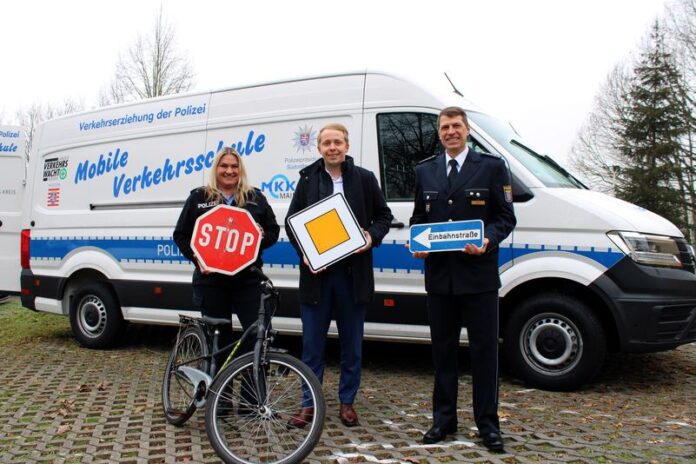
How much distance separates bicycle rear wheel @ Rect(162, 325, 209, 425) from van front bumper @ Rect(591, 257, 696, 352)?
9.12 ft

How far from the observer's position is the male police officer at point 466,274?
11.7 feet

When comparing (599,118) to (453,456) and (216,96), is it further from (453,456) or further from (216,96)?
(453,456)

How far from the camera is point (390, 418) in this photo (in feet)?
13.8

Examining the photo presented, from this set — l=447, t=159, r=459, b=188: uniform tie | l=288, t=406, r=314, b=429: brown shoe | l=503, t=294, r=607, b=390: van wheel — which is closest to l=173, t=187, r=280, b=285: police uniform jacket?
l=288, t=406, r=314, b=429: brown shoe

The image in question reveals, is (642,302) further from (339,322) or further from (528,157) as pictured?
(339,322)

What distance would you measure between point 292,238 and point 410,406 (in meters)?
1.54

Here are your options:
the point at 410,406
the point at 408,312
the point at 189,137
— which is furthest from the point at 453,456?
the point at 189,137

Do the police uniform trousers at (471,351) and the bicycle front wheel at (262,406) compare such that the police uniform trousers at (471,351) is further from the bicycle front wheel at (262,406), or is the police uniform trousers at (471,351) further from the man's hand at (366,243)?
the bicycle front wheel at (262,406)

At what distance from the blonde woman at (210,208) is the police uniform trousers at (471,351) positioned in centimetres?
115

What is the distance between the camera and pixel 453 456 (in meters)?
3.48

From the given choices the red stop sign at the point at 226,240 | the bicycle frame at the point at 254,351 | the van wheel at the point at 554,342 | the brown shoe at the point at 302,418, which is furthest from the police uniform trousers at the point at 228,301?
the van wheel at the point at 554,342

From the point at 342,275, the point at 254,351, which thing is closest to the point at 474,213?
the point at 342,275

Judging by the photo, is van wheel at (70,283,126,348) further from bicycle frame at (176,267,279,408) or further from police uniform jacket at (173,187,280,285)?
police uniform jacket at (173,187,280,285)

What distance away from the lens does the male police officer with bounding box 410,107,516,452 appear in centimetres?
357
